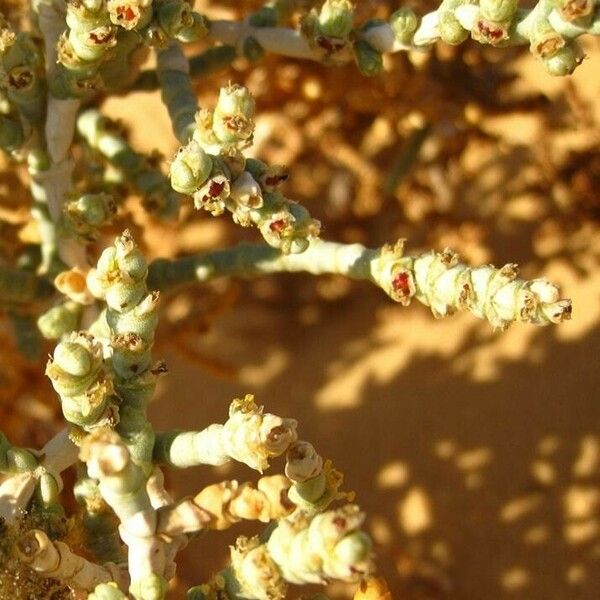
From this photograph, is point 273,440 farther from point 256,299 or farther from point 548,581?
point 256,299

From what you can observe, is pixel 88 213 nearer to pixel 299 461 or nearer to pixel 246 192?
pixel 246 192

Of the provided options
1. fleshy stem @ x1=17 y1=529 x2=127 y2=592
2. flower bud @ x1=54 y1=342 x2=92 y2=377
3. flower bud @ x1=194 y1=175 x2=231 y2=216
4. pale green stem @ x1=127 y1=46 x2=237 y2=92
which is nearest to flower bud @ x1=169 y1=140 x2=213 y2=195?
flower bud @ x1=194 y1=175 x2=231 y2=216

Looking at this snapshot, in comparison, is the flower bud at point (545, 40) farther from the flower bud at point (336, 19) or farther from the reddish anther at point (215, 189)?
the reddish anther at point (215, 189)

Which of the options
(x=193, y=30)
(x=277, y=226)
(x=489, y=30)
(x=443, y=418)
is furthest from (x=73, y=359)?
(x=443, y=418)

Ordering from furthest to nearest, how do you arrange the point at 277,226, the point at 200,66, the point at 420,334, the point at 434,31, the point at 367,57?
the point at 420,334 → the point at 200,66 → the point at 367,57 → the point at 434,31 → the point at 277,226

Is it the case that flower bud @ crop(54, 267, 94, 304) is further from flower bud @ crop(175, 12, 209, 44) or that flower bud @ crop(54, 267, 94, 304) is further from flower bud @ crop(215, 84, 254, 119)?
flower bud @ crop(215, 84, 254, 119)

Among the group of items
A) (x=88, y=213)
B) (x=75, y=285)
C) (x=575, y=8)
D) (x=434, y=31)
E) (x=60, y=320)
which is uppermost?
(x=575, y=8)
